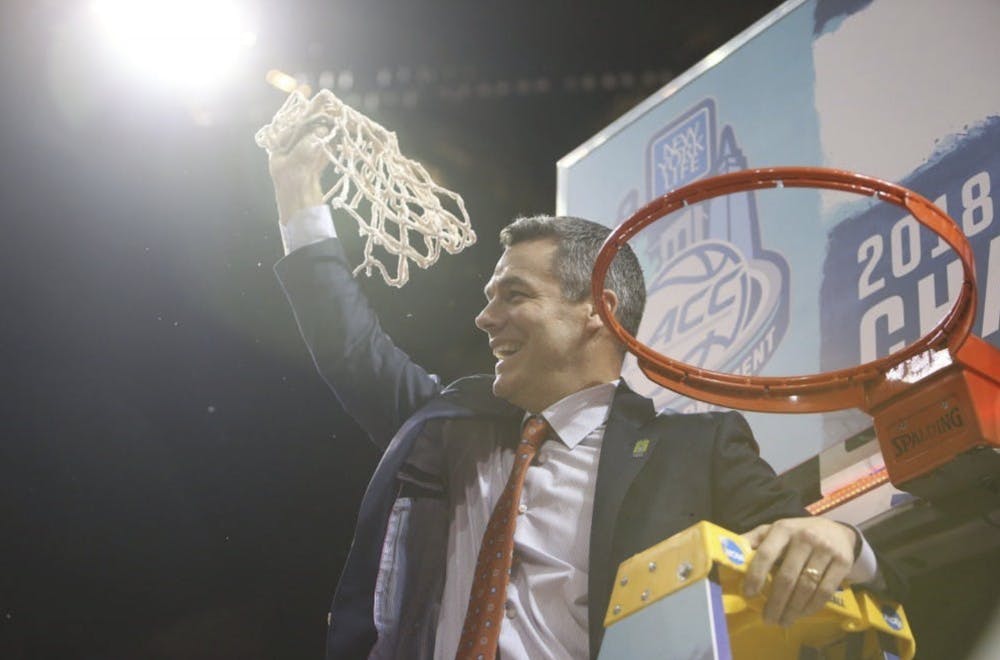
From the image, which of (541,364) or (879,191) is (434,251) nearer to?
(541,364)

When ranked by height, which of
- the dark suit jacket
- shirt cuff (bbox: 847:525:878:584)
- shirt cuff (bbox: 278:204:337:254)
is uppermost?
shirt cuff (bbox: 278:204:337:254)

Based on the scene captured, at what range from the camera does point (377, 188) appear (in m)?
2.72

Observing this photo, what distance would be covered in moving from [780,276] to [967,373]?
0.71 meters

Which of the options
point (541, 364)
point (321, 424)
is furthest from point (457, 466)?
point (321, 424)

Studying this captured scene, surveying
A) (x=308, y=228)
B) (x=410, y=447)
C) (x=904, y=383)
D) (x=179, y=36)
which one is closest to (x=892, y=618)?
(x=904, y=383)

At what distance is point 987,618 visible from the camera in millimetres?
1681

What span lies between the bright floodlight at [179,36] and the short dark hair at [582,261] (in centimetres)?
189

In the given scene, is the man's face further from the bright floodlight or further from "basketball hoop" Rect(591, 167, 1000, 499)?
the bright floodlight

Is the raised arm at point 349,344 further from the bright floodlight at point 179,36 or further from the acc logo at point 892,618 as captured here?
the bright floodlight at point 179,36

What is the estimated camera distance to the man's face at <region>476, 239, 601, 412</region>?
89.5 inches

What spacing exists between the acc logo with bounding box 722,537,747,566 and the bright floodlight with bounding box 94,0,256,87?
2.99 meters

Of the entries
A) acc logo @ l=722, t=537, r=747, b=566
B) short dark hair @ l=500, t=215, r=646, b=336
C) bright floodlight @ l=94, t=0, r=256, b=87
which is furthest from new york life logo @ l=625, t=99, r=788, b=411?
bright floodlight @ l=94, t=0, r=256, b=87

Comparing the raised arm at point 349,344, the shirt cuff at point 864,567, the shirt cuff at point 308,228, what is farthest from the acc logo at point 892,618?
the shirt cuff at point 308,228

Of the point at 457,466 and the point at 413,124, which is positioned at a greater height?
the point at 413,124
